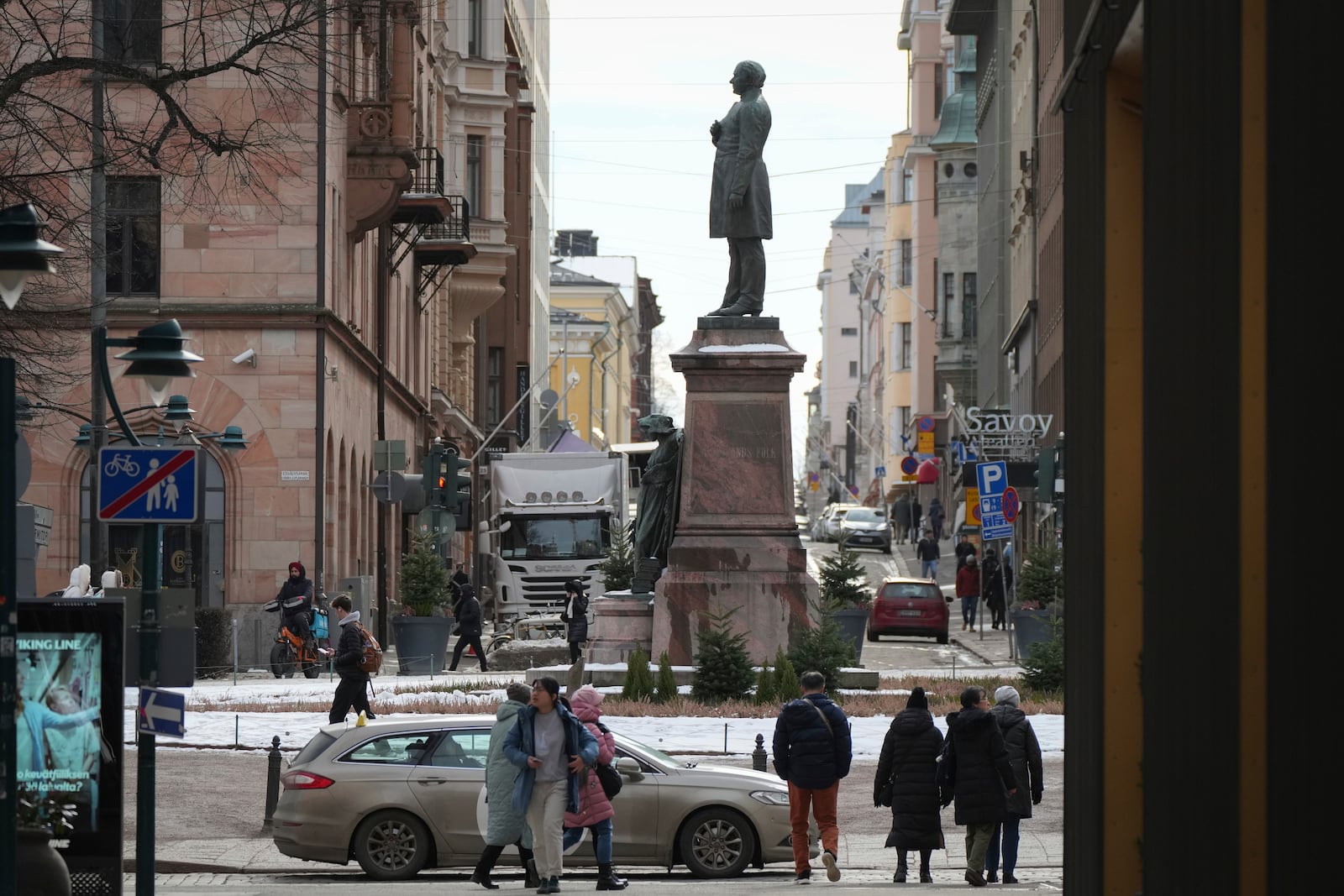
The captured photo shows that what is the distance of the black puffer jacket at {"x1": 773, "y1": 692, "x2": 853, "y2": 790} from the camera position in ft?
53.4

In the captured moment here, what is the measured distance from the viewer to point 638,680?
2627 centimetres

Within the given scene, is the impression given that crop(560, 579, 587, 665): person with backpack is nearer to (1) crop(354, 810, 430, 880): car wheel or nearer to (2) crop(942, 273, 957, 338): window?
(1) crop(354, 810, 430, 880): car wheel

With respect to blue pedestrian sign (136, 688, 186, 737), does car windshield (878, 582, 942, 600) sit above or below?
below

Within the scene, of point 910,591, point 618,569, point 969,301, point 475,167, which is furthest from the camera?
point 969,301

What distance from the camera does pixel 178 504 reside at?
1478cm

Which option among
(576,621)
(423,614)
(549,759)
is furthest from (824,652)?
(423,614)

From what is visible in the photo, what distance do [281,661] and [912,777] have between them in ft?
72.2

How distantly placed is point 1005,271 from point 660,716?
5389 cm

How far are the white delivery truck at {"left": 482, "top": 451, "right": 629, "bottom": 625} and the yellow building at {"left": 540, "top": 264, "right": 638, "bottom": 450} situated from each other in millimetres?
70715

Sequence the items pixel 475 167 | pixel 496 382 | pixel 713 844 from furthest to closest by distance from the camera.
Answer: pixel 496 382, pixel 475 167, pixel 713 844

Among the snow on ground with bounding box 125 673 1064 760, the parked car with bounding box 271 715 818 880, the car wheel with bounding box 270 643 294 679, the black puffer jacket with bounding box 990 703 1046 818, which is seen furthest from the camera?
the car wheel with bounding box 270 643 294 679

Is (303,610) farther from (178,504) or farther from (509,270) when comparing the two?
(509,270)

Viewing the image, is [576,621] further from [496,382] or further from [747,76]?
[496,382]

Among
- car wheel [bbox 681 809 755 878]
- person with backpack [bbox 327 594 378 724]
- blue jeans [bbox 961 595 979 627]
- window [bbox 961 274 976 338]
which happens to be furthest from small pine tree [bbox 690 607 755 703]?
window [bbox 961 274 976 338]
